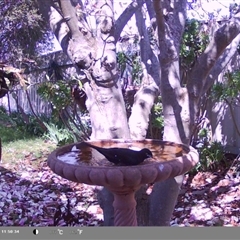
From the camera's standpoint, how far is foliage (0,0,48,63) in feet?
14.5

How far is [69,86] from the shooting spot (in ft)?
9.03

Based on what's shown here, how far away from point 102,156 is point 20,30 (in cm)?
413

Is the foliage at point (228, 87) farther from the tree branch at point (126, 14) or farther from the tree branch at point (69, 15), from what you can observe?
the tree branch at point (69, 15)

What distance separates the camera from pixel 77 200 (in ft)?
7.75

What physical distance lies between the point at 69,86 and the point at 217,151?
1.20 m

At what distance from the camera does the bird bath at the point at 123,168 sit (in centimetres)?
101

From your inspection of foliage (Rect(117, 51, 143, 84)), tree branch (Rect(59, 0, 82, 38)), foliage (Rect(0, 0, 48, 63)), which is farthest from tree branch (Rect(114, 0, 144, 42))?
foliage (Rect(0, 0, 48, 63))

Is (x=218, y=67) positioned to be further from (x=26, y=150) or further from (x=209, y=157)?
(x=26, y=150)

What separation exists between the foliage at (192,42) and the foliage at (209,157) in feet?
2.14

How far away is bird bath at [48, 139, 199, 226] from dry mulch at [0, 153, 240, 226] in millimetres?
571

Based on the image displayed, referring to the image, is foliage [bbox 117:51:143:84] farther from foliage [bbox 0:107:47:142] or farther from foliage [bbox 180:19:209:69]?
foliage [bbox 0:107:47:142]

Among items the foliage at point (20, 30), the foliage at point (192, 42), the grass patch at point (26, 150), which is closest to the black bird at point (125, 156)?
the foliage at point (192, 42)

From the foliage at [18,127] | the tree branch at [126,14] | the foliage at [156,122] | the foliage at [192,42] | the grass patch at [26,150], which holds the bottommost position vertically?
the grass patch at [26,150]

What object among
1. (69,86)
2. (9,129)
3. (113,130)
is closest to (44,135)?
(9,129)
